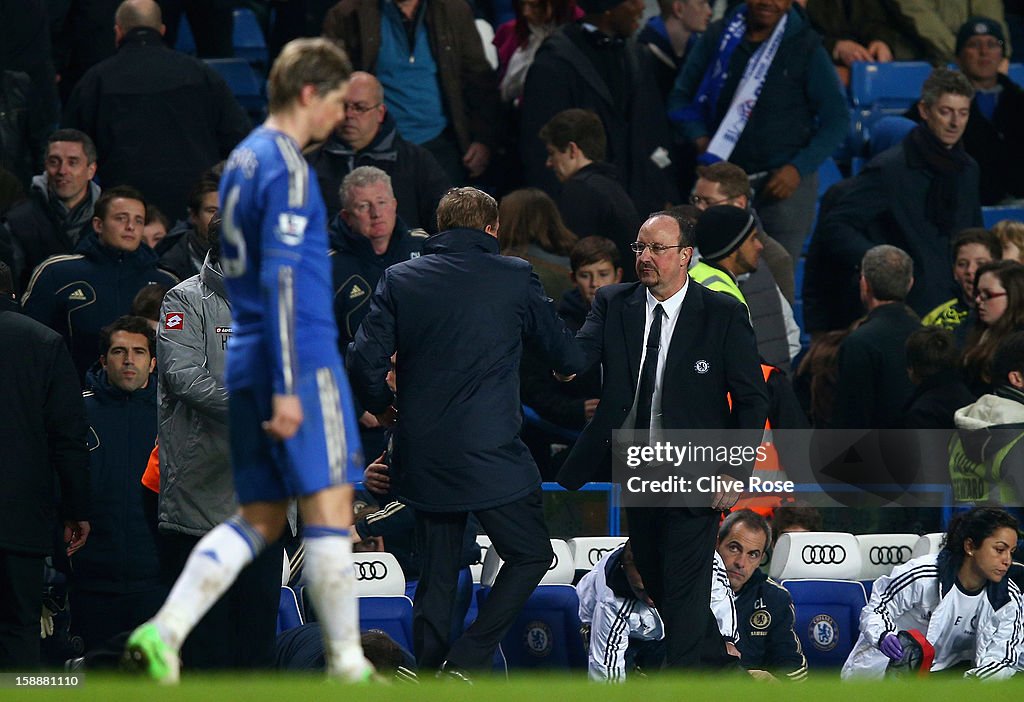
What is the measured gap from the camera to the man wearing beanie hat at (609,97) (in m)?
9.89

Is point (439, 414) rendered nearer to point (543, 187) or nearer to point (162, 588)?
point (162, 588)

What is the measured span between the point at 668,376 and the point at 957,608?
1.77m

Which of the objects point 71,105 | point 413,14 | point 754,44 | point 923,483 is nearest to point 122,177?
point 71,105

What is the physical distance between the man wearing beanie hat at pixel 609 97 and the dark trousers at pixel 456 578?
3.73 m

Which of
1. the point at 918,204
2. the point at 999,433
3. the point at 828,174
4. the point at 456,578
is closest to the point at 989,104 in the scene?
the point at 828,174

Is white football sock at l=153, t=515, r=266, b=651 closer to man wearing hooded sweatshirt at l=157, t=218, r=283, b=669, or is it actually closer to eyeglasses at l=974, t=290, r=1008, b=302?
man wearing hooded sweatshirt at l=157, t=218, r=283, b=669

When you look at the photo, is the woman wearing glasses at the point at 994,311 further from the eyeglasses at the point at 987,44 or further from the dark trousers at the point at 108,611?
the dark trousers at the point at 108,611

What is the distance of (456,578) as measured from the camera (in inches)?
250

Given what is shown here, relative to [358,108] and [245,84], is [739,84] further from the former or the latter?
[245,84]

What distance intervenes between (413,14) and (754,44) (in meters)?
2.02

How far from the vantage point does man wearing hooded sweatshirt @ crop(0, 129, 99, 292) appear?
8945mm

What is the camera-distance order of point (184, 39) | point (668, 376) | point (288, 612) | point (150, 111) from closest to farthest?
1. point (668, 376)
2. point (288, 612)
3. point (150, 111)
4. point (184, 39)

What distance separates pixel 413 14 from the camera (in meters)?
10.3

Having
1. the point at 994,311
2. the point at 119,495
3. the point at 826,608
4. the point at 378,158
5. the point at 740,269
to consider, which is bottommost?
the point at 826,608
